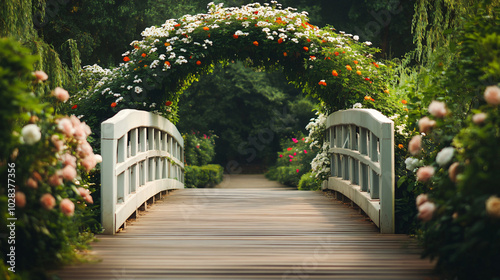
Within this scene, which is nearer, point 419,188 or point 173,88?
point 419,188

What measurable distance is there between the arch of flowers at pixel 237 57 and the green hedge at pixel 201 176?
6.51m

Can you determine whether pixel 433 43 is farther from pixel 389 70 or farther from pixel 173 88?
pixel 173 88

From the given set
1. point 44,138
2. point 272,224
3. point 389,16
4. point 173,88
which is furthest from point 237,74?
point 44,138

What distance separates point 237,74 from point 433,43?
14153mm

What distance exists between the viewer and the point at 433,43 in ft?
27.5

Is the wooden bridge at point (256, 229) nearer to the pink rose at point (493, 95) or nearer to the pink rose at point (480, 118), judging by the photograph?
the pink rose at point (480, 118)

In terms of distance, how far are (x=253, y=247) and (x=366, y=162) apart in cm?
194

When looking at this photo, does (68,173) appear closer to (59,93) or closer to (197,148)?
(59,93)

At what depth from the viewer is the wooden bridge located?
3664 millimetres

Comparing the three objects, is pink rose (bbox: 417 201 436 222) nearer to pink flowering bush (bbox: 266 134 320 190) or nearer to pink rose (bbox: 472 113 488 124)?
pink rose (bbox: 472 113 488 124)

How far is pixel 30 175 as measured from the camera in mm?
3410

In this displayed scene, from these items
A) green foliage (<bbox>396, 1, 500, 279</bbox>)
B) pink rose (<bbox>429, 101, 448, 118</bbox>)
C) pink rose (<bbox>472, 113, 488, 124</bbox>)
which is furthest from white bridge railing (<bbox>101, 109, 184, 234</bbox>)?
pink rose (<bbox>472, 113, 488, 124</bbox>)

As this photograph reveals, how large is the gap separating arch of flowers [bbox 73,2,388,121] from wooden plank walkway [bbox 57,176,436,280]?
7.12ft

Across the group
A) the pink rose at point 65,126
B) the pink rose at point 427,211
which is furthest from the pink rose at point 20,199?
the pink rose at point 427,211
